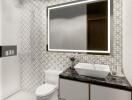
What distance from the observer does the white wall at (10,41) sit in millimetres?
2593

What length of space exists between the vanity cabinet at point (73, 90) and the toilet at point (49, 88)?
0.25 m

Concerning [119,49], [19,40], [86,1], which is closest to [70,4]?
[86,1]

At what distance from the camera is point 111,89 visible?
1618 mm

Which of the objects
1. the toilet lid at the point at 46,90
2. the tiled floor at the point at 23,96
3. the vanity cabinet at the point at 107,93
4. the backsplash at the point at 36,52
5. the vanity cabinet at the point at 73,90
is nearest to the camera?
Result: the vanity cabinet at the point at 107,93

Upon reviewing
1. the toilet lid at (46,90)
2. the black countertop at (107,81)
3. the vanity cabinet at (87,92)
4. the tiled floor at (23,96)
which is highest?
the black countertop at (107,81)

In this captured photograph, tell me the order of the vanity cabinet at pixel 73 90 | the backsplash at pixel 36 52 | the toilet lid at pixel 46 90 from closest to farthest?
the vanity cabinet at pixel 73 90
the toilet lid at pixel 46 90
the backsplash at pixel 36 52

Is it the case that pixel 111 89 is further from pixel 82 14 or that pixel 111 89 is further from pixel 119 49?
pixel 82 14

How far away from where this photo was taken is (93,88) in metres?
1.75

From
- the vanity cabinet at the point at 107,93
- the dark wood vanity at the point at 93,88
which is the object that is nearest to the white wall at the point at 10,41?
the dark wood vanity at the point at 93,88

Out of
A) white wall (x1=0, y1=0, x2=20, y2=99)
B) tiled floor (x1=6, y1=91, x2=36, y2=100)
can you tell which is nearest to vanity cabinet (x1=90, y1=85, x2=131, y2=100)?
tiled floor (x1=6, y1=91, x2=36, y2=100)

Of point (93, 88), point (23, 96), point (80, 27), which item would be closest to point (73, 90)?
point (93, 88)

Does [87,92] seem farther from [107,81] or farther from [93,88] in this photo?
[107,81]

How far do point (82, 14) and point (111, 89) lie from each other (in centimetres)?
148

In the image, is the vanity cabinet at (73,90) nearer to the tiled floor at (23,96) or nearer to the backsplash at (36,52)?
the backsplash at (36,52)
